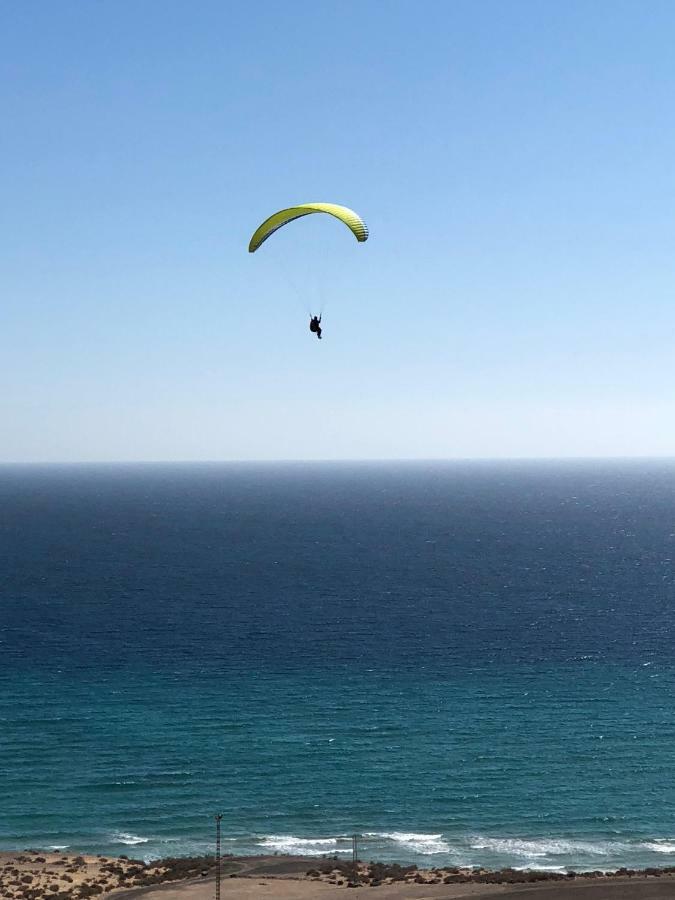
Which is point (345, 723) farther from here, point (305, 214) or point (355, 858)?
point (305, 214)

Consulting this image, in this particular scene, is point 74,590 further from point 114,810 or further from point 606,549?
point 606,549

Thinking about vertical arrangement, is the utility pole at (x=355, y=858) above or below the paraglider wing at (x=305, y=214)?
below

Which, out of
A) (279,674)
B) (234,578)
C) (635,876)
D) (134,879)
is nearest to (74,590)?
(234,578)

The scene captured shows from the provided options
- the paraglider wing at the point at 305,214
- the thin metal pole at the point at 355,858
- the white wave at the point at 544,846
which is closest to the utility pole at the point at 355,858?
the thin metal pole at the point at 355,858

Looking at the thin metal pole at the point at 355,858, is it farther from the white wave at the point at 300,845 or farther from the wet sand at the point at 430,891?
the wet sand at the point at 430,891

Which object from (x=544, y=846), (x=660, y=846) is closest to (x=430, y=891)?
(x=544, y=846)
